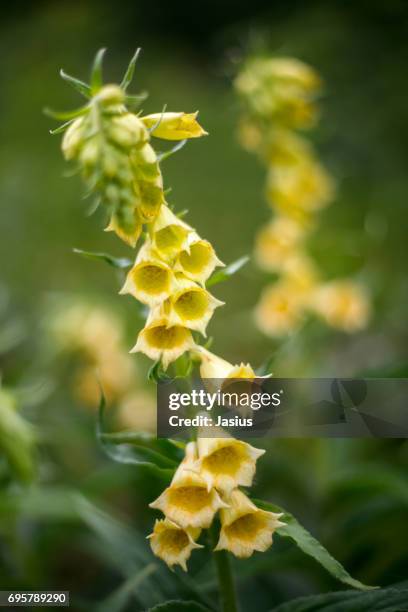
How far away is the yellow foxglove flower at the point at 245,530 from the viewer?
725 millimetres

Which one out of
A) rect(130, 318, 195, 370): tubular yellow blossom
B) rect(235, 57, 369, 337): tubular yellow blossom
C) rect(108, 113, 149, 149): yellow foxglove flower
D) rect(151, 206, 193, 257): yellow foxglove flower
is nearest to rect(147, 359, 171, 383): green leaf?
rect(130, 318, 195, 370): tubular yellow blossom

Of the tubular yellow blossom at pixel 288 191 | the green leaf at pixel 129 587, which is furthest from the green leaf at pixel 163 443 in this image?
the tubular yellow blossom at pixel 288 191

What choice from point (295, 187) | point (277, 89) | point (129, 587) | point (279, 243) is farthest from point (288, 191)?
point (129, 587)

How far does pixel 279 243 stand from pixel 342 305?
0.70 ft

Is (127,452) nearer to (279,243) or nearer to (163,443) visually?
(163,443)

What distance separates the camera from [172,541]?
744 mm

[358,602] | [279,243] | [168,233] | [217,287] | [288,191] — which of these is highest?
[217,287]

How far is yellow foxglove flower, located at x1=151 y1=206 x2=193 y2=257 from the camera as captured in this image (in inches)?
29.5

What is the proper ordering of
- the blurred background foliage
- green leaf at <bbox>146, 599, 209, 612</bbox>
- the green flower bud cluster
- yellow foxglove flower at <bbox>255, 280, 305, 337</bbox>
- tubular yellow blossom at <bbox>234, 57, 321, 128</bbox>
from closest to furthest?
1. the green flower bud cluster
2. green leaf at <bbox>146, 599, 209, 612</bbox>
3. the blurred background foliage
4. tubular yellow blossom at <bbox>234, 57, 321, 128</bbox>
5. yellow foxglove flower at <bbox>255, 280, 305, 337</bbox>

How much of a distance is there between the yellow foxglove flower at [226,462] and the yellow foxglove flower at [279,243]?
3.00 ft

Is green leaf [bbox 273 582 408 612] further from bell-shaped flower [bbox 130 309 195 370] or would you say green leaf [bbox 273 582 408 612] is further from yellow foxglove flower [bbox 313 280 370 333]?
yellow foxglove flower [bbox 313 280 370 333]

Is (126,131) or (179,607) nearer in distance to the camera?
(126,131)

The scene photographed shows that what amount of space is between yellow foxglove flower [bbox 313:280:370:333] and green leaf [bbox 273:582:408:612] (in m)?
0.80

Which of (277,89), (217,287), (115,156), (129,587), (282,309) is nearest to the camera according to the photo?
(115,156)
